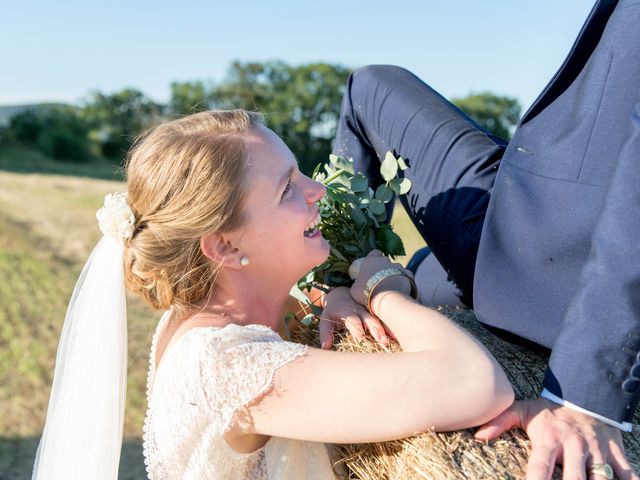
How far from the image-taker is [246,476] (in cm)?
201

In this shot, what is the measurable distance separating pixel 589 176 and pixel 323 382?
90cm

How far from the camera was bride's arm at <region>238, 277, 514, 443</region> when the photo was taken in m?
1.59

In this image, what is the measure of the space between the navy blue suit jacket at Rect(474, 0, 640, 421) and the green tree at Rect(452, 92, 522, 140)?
42.1 m

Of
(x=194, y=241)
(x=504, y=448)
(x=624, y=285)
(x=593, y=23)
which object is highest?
(x=593, y=23)

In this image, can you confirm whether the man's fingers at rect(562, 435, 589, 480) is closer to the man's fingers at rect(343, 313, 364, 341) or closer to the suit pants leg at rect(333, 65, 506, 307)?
the man's fingers at rect(343, 313, 364, 341)

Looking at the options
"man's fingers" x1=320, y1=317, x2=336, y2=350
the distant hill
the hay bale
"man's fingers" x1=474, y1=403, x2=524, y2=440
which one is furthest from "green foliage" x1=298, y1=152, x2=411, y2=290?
the distant hill

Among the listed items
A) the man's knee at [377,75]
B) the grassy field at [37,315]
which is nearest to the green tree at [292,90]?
the grassy field at [37,315]

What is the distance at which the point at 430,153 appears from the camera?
2.58 metres

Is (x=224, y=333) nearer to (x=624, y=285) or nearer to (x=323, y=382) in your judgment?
(x=323, y=382)

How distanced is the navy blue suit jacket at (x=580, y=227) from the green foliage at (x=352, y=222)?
19.1 inches

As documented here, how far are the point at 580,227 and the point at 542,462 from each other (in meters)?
0.66

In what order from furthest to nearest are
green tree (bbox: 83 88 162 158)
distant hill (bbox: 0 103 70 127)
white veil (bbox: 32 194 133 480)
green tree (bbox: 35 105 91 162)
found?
green tree (bbox: 83 88 162 158) < distant hill (bbox: 0 103 70 127) < green tree (bbox: 35 105 91 162) < white veil (bbox: 32 194 133 480)

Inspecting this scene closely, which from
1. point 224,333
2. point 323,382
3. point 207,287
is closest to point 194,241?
point 207,287

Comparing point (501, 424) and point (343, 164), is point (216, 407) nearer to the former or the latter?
point (501, 424)
